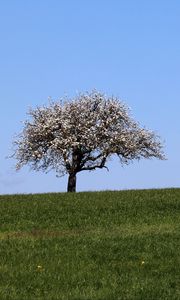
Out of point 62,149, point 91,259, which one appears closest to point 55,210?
point 91,259

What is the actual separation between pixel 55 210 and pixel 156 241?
13.3 meters

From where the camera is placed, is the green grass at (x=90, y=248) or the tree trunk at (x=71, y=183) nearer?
the green grass at (x=90, y=248)

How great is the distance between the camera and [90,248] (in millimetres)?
21984

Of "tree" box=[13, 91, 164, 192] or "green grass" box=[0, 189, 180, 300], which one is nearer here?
"green grass" box=[0, 189, 180, 300]

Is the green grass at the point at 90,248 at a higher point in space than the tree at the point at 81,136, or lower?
lower

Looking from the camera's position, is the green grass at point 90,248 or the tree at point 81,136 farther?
the tree at point 81,136

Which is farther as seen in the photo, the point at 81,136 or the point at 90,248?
the point at 81,136

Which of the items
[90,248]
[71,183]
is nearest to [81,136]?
[71,183]

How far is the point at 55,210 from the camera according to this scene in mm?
36406

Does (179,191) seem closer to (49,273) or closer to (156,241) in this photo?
(156,241)

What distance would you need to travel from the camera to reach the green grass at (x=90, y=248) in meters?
15.9

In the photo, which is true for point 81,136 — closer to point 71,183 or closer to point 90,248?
point 71,183

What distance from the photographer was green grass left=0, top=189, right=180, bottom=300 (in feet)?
52.3

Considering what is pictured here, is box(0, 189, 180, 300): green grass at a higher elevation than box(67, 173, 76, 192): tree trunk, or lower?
lower
